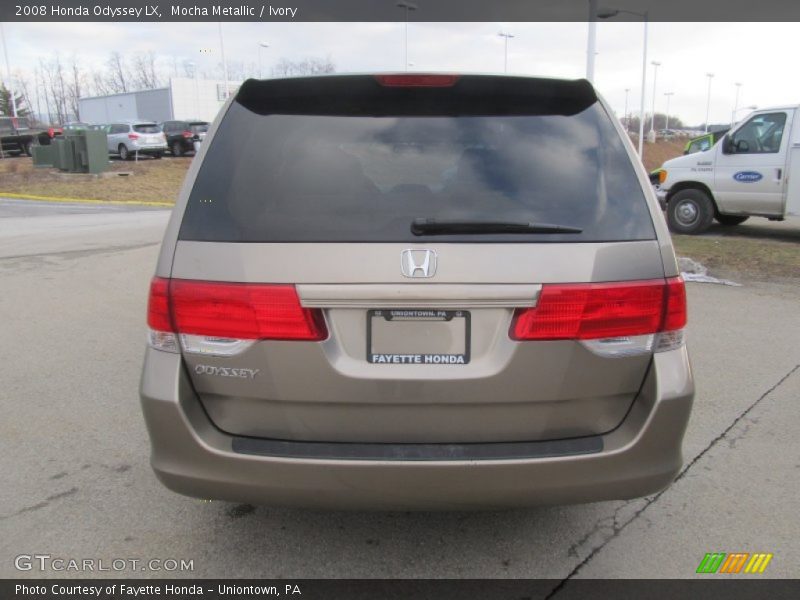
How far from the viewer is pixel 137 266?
8875mm

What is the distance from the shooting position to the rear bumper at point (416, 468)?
2.22 m

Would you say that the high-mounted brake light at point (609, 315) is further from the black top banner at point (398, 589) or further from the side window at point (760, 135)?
the side window at point (760, 135)

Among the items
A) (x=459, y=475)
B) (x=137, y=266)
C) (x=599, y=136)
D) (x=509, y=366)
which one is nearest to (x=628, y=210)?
(x=599, y=136)

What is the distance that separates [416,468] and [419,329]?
470mm

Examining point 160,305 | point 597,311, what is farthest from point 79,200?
point 597,311

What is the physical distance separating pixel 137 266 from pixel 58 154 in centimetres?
1907

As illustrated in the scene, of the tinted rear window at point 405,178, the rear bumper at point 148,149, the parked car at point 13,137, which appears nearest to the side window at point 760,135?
the tinted rear window at point 405,178

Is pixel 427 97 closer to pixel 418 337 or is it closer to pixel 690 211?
pixel 418 337

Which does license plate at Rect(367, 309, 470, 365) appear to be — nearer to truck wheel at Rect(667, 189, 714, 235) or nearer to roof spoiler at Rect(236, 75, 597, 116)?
roof spoiler at Rect(236, 75, 597, 116)

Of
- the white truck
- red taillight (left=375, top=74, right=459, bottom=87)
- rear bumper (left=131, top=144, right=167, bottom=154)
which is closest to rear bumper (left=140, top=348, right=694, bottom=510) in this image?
red taillight (left=375, top=74, right=459, bottom=87)

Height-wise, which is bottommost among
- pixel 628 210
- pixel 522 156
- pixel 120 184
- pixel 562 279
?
pixel 120 184

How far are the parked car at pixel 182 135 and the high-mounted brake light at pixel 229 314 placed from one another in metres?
32.5

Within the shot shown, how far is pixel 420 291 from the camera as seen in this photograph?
2.14 metres

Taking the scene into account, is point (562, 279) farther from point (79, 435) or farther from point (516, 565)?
point (79, 435)
